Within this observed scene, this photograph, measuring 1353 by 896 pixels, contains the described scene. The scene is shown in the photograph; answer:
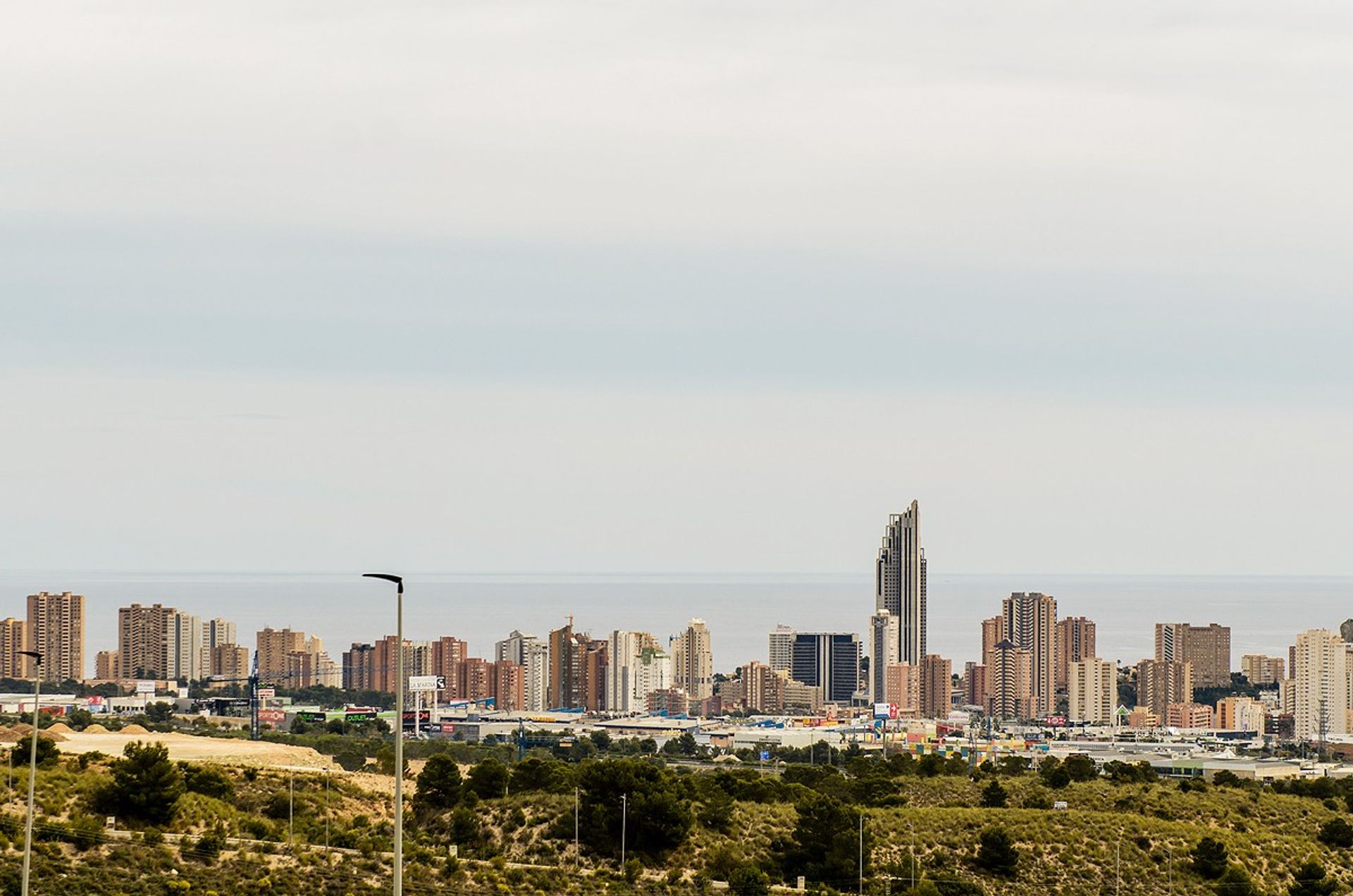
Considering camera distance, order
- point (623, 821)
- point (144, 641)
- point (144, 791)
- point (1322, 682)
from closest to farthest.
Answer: point (144, 791) < point (623, 821) < point (1322, 682) < point (144, 641)

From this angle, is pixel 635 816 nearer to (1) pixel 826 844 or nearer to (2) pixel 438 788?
(1) pixel 826 844

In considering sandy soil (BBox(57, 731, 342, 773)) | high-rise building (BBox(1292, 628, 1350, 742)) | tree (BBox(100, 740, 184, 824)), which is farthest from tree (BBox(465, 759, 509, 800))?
high-rise building (BBox(1292, 628, 1350, 742))

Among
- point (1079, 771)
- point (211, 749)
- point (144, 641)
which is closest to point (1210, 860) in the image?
point (1079, 771)

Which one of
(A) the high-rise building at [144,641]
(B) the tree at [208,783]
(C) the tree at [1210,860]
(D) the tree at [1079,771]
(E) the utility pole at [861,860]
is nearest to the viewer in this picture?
(E) the utility pole at [861,860]

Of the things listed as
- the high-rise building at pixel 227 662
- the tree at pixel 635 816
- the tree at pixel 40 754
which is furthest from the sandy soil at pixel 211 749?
the high-rise building at pixel 227 662

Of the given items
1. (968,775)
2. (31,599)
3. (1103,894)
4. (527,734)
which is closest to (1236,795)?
(968,775)

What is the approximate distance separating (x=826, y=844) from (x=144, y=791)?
1569 cm

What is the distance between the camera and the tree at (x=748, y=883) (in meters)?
35.4

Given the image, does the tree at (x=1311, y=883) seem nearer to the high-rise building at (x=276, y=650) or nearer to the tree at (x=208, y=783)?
the tree at (x=208, y=783)

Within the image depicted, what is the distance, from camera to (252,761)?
57656 mm

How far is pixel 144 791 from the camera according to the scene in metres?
37.0

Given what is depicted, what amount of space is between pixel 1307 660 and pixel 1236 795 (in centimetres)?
14721

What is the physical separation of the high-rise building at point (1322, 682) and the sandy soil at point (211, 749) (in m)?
149

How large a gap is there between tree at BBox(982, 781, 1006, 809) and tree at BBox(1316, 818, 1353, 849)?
9147 millimetres
